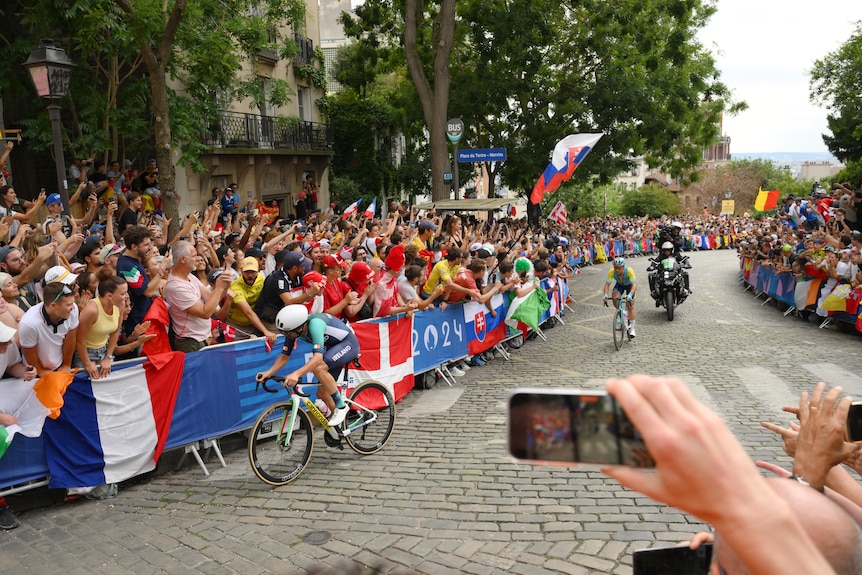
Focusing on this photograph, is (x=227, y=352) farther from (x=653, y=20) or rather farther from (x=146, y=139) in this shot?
(x=653, y=20)

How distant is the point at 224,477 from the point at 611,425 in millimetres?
6562

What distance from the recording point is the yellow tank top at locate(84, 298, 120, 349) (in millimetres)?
6426

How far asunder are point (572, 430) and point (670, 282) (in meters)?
16.1

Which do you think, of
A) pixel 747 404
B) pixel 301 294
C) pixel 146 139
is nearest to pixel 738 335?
pixel 747 404

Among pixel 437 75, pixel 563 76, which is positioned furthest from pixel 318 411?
pixel 563 76

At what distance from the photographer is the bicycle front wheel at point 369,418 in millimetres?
7602

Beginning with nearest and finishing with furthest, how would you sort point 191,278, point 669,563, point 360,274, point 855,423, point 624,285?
point 855,423 < point 669,563 < point 191,278 < point 360,274 < point 624,285

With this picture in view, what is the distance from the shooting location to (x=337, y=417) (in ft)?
24.1

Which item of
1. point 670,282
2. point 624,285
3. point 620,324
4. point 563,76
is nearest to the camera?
point 620,324

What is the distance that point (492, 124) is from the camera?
30.4 metres

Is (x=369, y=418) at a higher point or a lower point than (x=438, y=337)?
lower

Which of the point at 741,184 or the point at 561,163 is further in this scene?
the point at 741,184

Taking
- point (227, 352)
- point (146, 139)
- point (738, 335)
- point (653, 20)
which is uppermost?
point (653, 20)

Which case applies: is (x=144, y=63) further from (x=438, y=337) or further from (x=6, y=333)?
(x=6, y=333)
